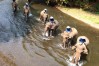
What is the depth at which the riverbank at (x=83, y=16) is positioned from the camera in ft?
68.8

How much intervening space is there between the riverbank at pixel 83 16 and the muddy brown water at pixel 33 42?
0.51 metres

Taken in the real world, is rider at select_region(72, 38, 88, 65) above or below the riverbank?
above

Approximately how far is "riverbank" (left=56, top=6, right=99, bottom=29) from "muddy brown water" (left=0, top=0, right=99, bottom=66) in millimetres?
505

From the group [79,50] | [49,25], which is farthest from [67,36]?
[49,25]

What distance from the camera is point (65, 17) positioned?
2234 centimetres

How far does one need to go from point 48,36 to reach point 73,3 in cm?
748

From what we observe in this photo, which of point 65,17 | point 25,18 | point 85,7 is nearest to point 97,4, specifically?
point 85,7

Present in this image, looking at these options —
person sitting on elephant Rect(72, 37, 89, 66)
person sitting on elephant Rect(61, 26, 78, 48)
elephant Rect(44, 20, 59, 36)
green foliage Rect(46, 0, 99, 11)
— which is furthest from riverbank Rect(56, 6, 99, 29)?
person sitting on elephant Rect(72, 37, 89, 66)

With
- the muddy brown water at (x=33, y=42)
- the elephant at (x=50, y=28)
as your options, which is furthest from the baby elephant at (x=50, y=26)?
the muddy brown water at (x=33, y=42)

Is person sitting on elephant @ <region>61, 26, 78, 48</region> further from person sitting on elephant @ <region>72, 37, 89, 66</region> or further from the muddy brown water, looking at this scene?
person sitting on elephant @ <region>72, 37, 89, 66</region>

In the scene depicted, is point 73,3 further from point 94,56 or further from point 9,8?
point 94,56

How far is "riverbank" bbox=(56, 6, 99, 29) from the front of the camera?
20980 mm

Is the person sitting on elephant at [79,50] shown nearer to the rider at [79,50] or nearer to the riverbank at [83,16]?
the rider at [79,50]

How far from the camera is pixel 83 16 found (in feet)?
73.1
